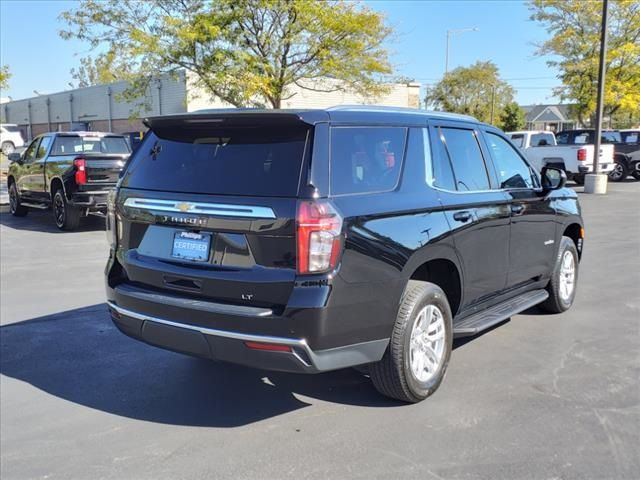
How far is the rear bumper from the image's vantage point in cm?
337

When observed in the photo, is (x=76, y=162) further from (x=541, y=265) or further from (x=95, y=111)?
(x=95, y=111)

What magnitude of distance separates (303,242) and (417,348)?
1.24m

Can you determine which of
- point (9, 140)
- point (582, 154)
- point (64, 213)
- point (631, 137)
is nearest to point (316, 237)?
point (64, 213)

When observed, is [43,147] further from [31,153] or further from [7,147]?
[7,147]

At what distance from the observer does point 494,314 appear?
485 centimetres

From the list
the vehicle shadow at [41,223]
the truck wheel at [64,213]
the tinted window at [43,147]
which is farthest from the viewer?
the tinted window at [43,147]

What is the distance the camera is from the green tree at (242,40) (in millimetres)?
16312

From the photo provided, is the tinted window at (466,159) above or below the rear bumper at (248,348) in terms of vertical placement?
above

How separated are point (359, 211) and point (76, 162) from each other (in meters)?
9.58

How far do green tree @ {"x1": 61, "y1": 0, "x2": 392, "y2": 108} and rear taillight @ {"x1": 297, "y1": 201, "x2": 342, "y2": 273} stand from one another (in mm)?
13692

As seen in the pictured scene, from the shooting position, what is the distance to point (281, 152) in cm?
353

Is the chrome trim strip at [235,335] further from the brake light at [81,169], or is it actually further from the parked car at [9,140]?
the parked car at [9,140]

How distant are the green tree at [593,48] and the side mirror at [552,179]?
23770 millimetres

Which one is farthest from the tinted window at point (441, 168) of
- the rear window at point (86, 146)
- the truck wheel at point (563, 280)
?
the rear window at point (86, 146)
